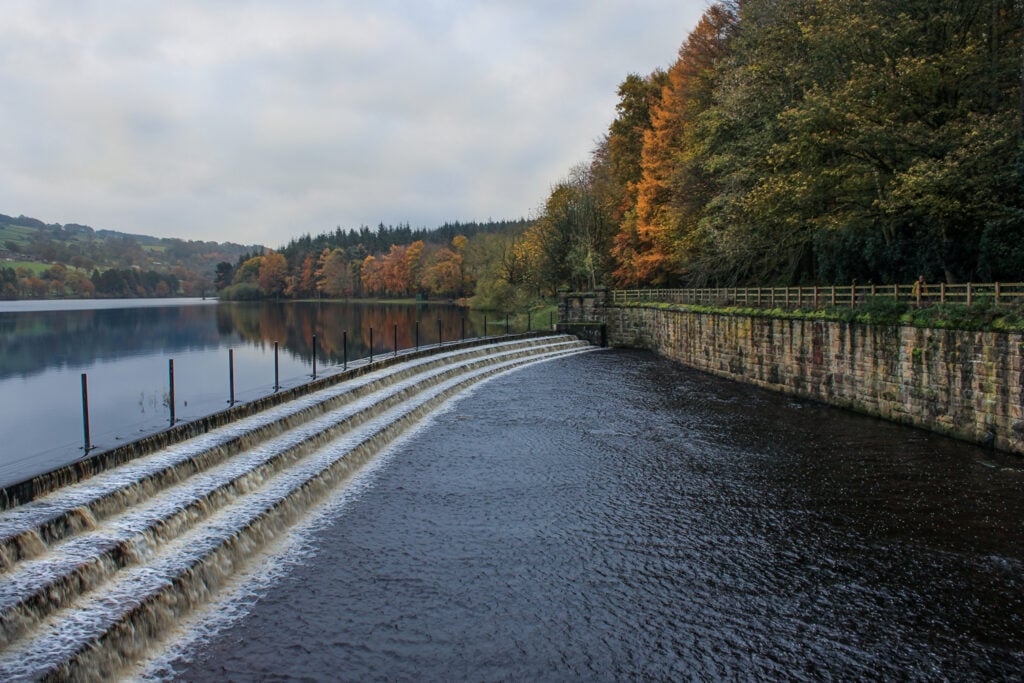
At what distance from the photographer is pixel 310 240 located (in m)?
191

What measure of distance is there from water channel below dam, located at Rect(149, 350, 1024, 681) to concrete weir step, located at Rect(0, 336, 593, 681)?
1.59 ft

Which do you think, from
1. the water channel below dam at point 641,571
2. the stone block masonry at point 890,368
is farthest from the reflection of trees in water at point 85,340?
the stone block masonry at point 890,368

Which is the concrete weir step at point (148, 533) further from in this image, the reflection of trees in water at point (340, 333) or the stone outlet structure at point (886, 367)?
the reflection of trees in water at point (340, 333)

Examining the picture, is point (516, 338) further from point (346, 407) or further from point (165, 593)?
point (165, 593)

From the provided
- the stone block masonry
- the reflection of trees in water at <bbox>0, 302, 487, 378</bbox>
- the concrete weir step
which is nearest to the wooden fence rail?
the stone block masonry

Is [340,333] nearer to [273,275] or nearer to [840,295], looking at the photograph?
[840,295]

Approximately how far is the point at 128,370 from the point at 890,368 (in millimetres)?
31489

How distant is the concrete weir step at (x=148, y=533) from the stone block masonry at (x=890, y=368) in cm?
1519

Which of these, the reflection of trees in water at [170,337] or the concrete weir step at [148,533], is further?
the reflection of trees in water at [170,337]

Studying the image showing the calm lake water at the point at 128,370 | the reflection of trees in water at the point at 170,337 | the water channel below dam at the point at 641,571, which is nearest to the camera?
the water channel below dam at the point at 641,571

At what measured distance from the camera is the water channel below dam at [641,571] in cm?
780

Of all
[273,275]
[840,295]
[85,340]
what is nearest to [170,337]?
[85,340]

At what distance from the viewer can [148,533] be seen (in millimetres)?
9820

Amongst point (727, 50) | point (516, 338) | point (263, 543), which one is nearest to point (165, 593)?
point (263, 543)
